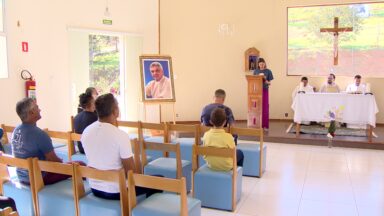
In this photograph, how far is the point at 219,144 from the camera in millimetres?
3914

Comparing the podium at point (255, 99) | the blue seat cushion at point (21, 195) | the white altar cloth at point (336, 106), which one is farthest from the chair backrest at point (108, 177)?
the white altar cloth at point (336, 106)

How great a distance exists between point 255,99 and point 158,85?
2.02m

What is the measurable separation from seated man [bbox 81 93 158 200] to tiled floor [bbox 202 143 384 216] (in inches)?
51.4

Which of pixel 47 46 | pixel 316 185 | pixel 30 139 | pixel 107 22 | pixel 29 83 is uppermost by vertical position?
pixel 107 22

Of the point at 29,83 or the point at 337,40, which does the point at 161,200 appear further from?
the point at 337,40

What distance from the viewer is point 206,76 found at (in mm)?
9547

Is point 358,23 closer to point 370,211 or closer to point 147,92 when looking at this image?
point 147,92

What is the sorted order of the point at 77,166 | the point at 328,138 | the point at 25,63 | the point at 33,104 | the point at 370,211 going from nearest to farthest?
the point at 77,166
the point at 33,104
the point at 370,211
the point at 25,63
the point at 328,138

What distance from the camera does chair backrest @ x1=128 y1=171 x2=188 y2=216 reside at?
261cm

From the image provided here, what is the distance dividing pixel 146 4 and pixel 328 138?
16.5 feet

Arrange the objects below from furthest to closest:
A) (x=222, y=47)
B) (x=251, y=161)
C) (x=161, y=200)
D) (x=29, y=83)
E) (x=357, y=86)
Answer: (x=222, y=47) → (x=357, y=86) → (x=29, y=83) → (x=251, y=161) → (x=161, y=200)

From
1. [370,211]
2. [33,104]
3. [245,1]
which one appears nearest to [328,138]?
[370,211]

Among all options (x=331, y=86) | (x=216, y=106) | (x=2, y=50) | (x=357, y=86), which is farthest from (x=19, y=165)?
(x=357, y=86)

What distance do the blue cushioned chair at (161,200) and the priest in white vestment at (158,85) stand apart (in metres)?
4.74
